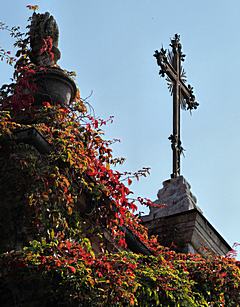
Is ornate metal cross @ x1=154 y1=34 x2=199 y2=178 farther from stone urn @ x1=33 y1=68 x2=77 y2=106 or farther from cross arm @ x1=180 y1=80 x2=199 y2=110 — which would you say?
stone urn @ x1=33 y1=68 x2=77 y2=106

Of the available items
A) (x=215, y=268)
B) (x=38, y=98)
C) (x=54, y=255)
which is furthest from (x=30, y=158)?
(x=215, y=268)

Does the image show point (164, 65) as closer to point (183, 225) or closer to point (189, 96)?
point (189, 96)

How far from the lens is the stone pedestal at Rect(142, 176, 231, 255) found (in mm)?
7598

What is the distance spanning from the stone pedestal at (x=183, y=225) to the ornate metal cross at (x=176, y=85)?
75cm

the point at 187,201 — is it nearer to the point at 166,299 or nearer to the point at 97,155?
the point at 97,155

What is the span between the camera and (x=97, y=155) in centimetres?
652

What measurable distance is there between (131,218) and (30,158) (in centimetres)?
134

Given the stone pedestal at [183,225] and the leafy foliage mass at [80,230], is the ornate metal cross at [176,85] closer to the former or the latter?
the stone pedestal at [183,225]

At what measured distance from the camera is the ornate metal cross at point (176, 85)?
9.16 meters

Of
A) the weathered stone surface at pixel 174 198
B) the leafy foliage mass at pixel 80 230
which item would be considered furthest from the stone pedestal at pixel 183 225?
the leafy foliage mass at pixel 80 230

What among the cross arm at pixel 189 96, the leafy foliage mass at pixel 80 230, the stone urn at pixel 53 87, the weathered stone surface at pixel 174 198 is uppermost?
the cross arm at pixel 189 96

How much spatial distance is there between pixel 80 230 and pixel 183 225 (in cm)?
205

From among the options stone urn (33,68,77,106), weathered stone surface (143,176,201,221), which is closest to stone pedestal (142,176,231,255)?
weathered stone surface (143,176,201,221)

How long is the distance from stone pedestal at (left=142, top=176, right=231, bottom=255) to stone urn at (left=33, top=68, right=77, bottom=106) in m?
1.67
